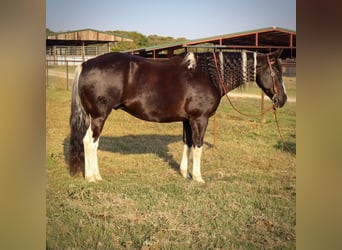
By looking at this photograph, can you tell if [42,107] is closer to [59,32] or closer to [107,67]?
[59,32]

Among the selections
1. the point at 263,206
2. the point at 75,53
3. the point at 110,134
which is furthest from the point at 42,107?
the point at 263,206

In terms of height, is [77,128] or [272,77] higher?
[272,77]

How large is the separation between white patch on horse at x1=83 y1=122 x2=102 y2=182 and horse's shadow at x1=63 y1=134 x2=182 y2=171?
0.21ft

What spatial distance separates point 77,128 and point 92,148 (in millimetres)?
147

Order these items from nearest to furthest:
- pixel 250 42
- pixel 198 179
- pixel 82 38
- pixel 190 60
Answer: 1. pixel 82 38
2. pixel 250 42
3. pixel 198 179
4. pixel 190 60

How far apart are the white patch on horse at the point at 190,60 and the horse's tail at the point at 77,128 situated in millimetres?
644

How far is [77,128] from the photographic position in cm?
216

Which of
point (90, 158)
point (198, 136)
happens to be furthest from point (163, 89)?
point (90, 158)

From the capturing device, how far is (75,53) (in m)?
2.05

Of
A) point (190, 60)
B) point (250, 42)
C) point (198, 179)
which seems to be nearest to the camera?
point (250, 42)

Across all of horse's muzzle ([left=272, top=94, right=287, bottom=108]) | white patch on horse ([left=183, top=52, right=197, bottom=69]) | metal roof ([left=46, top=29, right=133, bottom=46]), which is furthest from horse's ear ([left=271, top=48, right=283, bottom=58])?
metal roof ([left=46, top=29, right=133, bottom=46])

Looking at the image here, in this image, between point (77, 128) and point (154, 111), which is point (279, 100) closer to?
point (154, 111)
